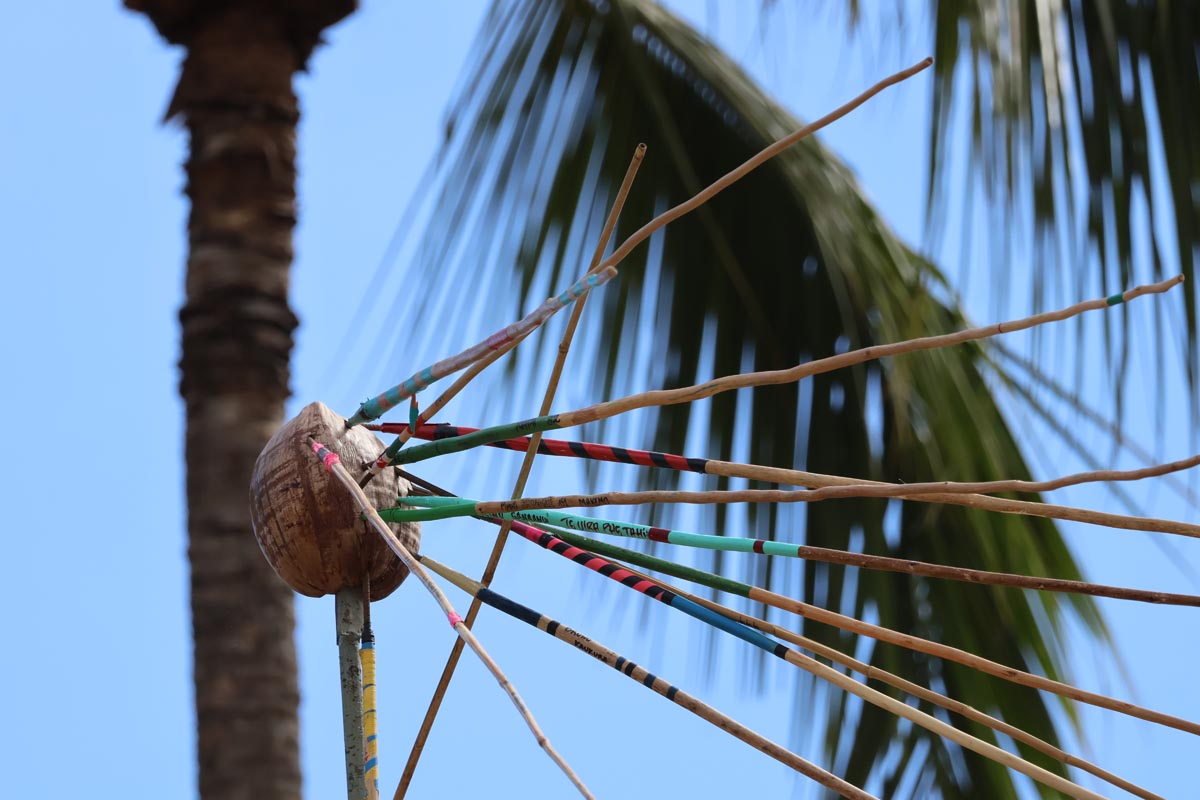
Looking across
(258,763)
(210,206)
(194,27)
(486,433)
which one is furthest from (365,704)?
(194,27)

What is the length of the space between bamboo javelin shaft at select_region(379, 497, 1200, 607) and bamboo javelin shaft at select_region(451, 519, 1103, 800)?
0.03ft

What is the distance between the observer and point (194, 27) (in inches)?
59.1

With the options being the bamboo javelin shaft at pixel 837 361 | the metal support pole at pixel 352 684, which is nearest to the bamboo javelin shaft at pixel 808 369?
the bamboo javelin shaft at pixel 837 361

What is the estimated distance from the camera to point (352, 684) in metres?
0.48

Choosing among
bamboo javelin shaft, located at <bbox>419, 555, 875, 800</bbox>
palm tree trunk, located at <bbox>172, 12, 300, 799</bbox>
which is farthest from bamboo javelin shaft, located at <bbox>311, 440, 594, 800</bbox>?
palm tree trunk, located at <bbox>172, 12, 300, 799</bbox>

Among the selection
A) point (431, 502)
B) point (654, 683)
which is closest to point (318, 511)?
point (431, 502)

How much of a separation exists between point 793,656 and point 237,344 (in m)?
1.10

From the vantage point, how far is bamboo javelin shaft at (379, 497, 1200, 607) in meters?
0.34

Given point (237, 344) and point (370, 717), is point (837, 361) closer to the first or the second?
point (370, 717)

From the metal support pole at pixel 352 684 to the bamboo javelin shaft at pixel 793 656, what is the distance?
81 millimetres

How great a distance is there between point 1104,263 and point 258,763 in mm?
881

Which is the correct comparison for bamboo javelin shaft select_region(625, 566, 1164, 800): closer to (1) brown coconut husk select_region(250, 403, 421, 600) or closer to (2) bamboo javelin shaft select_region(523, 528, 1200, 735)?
(2) bamboo javelin shaft select_region(523, 528, 1200, 735)

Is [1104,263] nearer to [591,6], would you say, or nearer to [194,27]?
[591,6]

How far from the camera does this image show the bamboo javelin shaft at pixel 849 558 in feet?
1.11
